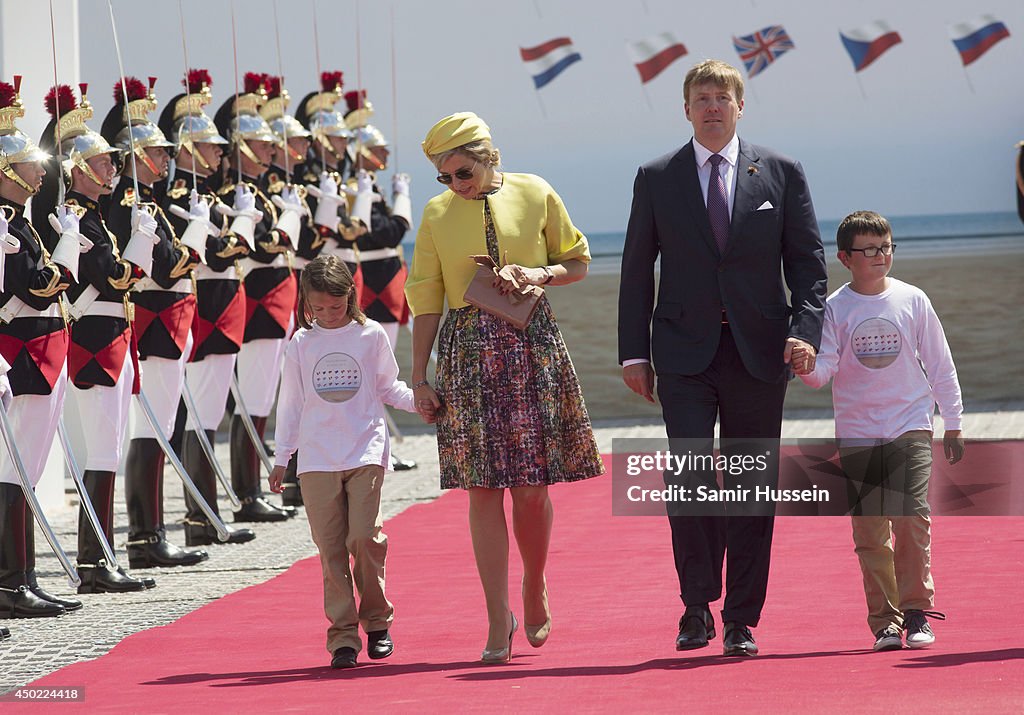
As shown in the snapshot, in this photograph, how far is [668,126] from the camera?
16609 mm

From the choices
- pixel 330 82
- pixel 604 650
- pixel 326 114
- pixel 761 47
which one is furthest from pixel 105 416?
pixel 761 47

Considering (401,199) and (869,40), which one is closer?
(401,199)

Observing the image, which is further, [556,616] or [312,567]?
[312,567]

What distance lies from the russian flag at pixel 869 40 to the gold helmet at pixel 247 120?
7.60 m

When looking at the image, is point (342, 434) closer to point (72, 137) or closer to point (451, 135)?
point (451, 135)

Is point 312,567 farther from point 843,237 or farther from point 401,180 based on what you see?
point 401,180

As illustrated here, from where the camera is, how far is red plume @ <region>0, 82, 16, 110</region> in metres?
7.02

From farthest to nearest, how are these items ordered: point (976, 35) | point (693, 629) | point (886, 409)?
point (976, 35), point (886, 409), point (693, 629)

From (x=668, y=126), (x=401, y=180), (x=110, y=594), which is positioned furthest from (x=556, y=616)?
(x=668, y=126)

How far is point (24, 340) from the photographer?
700cm

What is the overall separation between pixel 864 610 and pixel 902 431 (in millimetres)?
864

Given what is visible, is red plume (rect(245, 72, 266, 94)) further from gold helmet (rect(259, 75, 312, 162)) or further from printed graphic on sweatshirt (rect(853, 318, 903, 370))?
printed graphic on sweatshirt (rect(853, 318, 903, 370))

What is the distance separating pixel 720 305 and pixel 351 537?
1.34 metres

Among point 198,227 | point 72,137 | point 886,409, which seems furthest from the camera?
point 198,227
